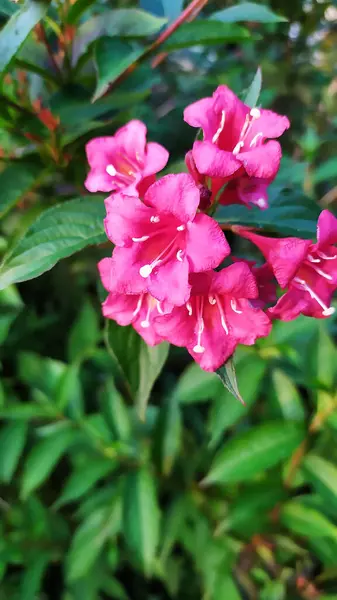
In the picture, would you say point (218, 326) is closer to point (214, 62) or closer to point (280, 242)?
point (280, 242)

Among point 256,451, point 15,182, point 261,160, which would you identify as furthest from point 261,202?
point 256,451

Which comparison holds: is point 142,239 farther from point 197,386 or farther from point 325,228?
point 197,386

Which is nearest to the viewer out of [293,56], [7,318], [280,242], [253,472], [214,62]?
[280,242]

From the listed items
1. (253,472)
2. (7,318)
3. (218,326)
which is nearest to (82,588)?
(253,472)

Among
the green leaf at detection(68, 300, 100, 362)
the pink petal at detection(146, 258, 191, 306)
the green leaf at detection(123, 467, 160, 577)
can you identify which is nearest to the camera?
the pink petal at detection(146, 258, 191, 306)

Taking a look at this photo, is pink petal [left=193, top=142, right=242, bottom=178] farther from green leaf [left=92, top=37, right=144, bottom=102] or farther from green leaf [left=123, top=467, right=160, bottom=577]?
green leaf [left=123, top=467, right=160, bottom=577]

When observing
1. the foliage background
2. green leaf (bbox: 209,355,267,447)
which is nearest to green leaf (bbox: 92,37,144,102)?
the foliage background
